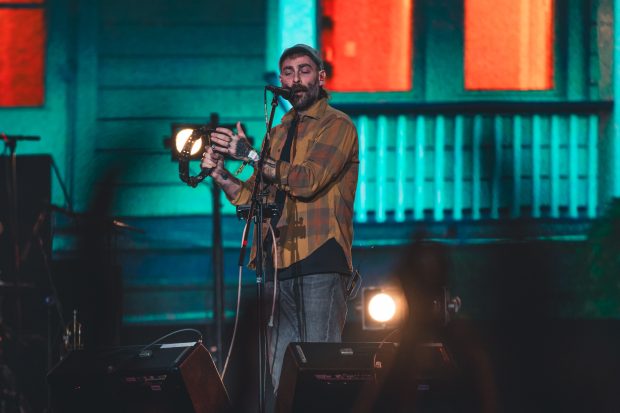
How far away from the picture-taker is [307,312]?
4473 millimetres

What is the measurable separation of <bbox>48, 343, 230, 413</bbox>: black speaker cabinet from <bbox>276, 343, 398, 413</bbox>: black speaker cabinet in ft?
1.34

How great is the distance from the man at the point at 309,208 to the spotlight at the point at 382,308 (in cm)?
165

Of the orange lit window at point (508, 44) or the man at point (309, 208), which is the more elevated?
the orange lit window at point (508, 44)

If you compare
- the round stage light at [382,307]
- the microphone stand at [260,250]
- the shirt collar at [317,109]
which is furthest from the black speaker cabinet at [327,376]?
the round stage light at [382,307]

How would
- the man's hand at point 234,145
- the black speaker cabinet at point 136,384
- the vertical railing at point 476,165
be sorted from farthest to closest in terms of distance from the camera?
the vertical railing at point 476,165
the man's hand at point 234,145
the black speaker cabinet at point 136,384

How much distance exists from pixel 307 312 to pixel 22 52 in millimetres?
5015

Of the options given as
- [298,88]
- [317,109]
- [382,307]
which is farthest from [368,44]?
[298,88]

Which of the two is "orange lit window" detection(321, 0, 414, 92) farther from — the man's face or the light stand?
the man's face

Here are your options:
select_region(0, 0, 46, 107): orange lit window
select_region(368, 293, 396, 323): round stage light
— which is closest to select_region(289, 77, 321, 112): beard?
select_region(368, 293, 396, 323): round stage light

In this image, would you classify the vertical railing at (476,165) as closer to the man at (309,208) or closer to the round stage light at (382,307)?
the round stage light at (382,307)

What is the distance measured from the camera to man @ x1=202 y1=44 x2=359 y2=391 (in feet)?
14.5

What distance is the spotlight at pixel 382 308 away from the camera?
617cm

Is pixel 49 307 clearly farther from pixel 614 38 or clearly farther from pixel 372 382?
pixel 614 38

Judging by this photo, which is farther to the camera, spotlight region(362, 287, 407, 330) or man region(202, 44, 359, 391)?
spotlight region(362, 287, 407, 330)
